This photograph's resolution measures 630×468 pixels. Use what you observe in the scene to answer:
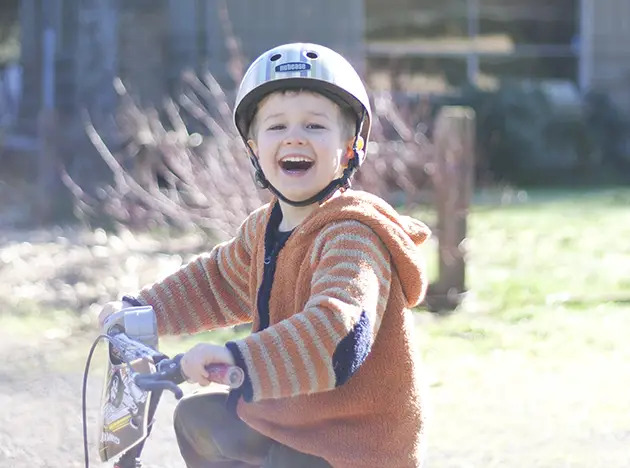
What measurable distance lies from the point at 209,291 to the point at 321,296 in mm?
755

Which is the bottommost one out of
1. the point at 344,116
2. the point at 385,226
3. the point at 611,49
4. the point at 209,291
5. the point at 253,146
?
the point at 611,49

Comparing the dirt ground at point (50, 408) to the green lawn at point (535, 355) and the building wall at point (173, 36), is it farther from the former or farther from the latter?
the building wall at point (173, 36)

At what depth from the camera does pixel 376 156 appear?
7.70m

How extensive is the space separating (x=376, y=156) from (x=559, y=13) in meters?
10.4

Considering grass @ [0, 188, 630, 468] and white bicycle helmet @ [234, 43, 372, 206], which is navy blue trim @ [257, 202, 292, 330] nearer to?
white bicycle helmet @ [234, 43, 372, 206]

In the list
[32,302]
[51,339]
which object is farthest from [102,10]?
[51,339]

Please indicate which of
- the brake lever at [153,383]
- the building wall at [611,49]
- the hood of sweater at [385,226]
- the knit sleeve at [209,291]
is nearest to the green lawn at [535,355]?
the knit sleeve at [209,291]

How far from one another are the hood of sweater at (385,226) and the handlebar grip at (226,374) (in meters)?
0.55

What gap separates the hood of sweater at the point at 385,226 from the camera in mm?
A: 2896

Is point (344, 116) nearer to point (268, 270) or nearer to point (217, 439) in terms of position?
point (268, 270)

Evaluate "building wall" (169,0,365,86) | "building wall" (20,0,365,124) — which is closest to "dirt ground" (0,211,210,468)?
"building wall" (20,0,365,124)

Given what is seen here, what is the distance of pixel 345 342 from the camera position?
8.70ft

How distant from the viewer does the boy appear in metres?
2.69

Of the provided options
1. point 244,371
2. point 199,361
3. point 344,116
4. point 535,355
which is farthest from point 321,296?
point 535,355
